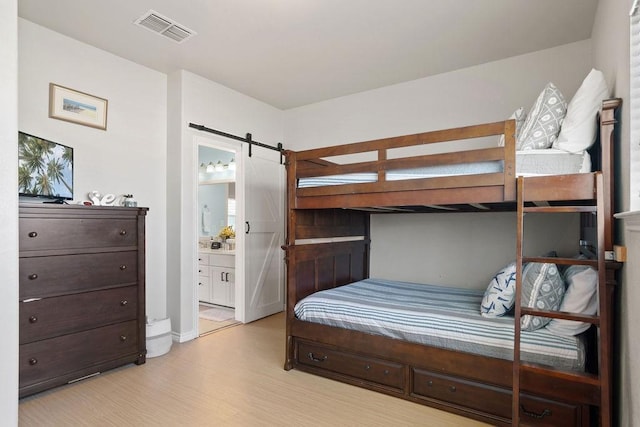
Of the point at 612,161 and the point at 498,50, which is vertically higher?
the point at 498,50

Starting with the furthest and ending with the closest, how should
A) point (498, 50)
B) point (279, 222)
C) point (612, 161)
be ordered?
point (279, 222) → point (498, 50) → point (612, 161)

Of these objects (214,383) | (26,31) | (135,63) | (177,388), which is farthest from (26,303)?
(135,63)

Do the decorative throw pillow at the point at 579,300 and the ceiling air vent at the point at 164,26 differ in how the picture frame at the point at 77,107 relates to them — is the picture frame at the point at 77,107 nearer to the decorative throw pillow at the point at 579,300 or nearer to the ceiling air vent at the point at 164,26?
the ceiling air vent at the point at 164,26

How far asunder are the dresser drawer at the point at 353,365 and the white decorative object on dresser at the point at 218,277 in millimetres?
2148

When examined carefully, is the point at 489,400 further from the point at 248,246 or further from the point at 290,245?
the point at 248,246

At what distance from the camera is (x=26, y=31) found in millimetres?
2656

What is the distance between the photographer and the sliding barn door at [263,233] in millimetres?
4156

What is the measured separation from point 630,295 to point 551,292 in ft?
1.48

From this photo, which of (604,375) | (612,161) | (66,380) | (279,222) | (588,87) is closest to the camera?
(604,375)

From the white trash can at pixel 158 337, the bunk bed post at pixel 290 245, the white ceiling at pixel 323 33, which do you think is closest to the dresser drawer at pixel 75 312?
the white trash can at pixel 158 337

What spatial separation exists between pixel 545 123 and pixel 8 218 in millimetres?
2773

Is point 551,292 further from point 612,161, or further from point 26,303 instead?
point 26,303

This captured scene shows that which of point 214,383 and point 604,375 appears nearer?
point 604,375

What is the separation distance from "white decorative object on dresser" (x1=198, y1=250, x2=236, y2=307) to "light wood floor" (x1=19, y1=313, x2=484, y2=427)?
170cm
